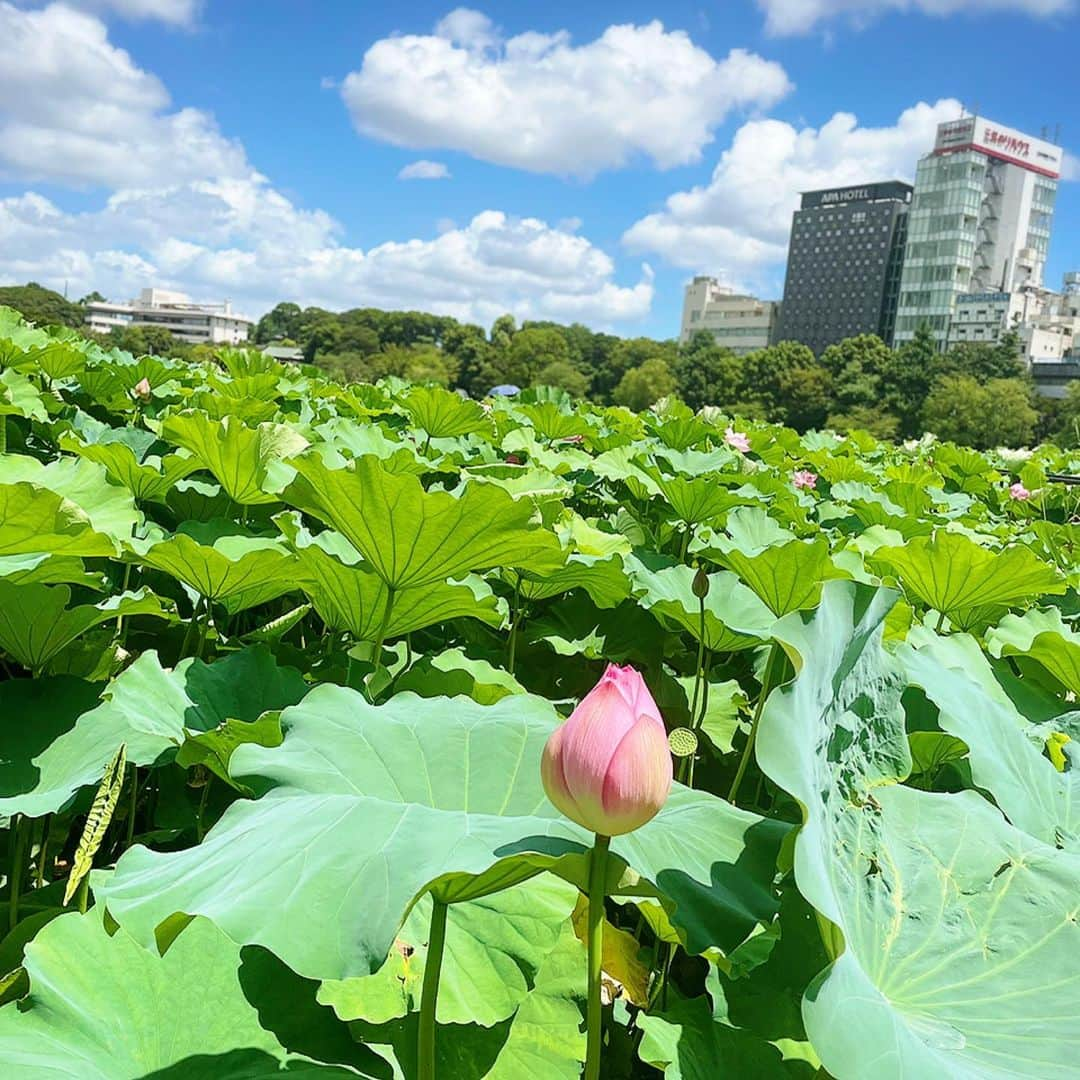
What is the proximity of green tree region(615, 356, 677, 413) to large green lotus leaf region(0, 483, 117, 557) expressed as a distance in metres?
48.4

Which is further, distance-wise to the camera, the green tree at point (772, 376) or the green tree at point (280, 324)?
the green tree at point (280, 324)

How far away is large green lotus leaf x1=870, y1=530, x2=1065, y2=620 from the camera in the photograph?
1371 mm

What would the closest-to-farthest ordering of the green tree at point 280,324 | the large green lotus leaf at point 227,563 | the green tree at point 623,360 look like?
the large green lotus leaf at point 227,563 < the green tree at point 623,360 < the green tree at point 280,324

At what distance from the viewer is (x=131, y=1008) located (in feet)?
1.91

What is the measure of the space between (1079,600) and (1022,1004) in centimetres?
134

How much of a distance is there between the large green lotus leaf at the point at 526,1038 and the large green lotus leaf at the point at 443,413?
6.80ft

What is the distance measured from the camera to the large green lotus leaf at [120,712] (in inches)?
35.8

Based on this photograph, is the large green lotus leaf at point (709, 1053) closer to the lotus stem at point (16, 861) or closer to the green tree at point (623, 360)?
the lotus stem at point (16, 861)

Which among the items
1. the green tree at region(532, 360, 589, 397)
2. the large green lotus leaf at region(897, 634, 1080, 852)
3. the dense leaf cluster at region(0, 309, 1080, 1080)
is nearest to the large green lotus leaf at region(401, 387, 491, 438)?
the dense leaf cluster at region(0, 309, 1080, 1080)

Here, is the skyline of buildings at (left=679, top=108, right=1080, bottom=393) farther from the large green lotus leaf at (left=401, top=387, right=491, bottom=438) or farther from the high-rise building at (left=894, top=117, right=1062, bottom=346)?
the large green lotus leaf at (left=401, top=387, right=491, bottom=438)

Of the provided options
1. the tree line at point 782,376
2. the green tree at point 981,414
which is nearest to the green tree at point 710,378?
the tree line at point 782,376

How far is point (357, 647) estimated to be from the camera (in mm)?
1282

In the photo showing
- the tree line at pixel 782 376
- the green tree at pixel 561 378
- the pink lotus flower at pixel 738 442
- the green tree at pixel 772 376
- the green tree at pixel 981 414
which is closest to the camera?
the pink lotus flower at pixel 738 442

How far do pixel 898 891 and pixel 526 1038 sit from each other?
0.34 metres
